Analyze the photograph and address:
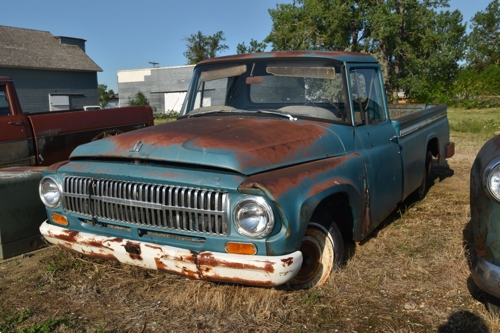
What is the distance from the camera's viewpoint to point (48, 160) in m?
6.70

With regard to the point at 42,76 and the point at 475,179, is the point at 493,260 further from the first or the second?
the point at 42,76

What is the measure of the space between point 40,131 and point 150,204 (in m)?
4.21

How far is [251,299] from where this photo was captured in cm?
324

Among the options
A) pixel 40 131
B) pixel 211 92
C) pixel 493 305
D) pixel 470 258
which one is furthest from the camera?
pixel 40 131

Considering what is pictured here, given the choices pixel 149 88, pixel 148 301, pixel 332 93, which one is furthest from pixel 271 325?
pixel 149 88

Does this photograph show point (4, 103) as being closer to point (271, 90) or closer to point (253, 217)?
point (271, 90)

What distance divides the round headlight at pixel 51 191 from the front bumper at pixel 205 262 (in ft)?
1.77

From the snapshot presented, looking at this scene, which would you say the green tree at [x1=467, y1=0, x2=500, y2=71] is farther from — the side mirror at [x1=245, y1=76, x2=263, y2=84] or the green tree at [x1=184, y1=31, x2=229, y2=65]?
the side mirror at [x1=245, y1=76, x2=263, y2=84]

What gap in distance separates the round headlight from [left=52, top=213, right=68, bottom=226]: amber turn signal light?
77mm

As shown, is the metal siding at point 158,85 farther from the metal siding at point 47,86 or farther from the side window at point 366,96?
the side window at point 366,96

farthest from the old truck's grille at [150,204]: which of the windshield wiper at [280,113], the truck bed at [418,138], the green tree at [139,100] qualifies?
the green tree at [139,100]

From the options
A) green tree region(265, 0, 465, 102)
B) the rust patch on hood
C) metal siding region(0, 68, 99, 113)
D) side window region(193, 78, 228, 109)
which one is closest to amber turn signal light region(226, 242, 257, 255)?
the rust patch on hood

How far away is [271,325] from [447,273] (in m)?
1.52

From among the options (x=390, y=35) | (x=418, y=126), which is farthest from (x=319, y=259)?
(x=390, y=35)
